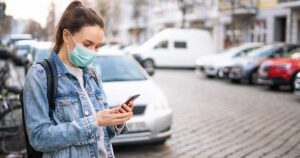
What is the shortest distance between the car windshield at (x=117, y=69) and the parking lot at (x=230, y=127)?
1.16m

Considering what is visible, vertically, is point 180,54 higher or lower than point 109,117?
lower

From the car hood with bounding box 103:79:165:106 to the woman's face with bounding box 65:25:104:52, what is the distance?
4.28 m

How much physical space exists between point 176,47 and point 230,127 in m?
21.2

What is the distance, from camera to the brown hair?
240 cm

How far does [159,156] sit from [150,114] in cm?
63

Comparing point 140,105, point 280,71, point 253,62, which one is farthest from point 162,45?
point 140,105

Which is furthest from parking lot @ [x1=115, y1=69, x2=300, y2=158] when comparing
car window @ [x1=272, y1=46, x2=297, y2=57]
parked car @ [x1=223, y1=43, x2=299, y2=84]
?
parked car @ [x1=223, y1=43, x2=299, y2=84]

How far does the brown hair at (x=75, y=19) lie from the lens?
7.88 feet

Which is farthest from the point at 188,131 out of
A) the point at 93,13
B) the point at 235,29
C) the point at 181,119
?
the point at 235,29

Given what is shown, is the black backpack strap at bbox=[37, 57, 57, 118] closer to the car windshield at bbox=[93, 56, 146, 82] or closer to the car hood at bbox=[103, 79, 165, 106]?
the car hood at bbox=[103, 79, 165, 106]

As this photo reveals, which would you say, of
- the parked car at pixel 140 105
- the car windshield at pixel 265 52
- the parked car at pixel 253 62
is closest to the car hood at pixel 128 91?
the parked car at pixel 140 105

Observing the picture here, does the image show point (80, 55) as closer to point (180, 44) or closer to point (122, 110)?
point (122, 110)

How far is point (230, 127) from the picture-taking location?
891cm

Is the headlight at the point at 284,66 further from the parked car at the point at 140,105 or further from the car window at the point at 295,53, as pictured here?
the parked car at the point at 140,105
